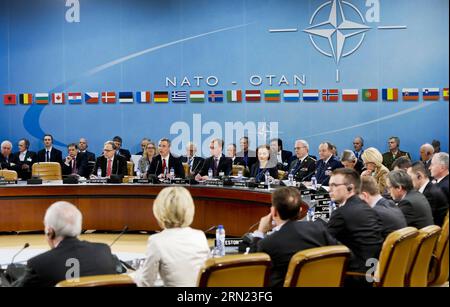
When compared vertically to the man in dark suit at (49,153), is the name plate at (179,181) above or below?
below

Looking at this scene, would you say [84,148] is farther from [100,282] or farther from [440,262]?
[100,282]

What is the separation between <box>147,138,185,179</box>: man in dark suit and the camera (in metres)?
9.03

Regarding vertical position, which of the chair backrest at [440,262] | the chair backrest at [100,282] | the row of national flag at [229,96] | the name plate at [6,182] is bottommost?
the chair backrest at [440,262]

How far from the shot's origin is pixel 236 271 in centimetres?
304

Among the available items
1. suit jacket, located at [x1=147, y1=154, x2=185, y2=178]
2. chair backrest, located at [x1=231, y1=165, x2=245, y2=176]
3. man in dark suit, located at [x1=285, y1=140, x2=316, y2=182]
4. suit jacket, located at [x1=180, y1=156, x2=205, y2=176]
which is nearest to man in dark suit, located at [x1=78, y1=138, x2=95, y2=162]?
suit jacket, located at [x1=147, y1=154, x2=185, y2=178]

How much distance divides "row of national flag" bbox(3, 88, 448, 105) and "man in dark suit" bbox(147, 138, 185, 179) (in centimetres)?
301

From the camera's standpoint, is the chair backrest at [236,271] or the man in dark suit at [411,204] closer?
the chair backrest at [236,271]

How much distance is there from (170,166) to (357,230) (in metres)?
5.16

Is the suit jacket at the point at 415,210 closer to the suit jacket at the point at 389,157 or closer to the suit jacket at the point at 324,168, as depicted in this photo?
the suit jacket at the point at 324,168

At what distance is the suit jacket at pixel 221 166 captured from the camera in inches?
366

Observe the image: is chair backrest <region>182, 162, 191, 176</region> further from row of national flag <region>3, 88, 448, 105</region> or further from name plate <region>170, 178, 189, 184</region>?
row of national flag <region>3, 88, 448, 105</region>

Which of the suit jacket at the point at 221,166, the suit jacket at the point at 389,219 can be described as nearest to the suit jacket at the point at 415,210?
the suit jacket at the point at 389,219

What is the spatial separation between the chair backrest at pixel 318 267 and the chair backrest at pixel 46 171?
22.4ft

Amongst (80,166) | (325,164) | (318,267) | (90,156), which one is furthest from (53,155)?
(318,267)
